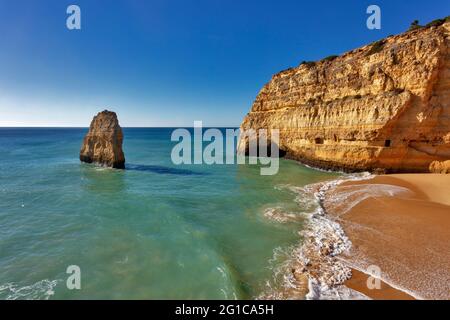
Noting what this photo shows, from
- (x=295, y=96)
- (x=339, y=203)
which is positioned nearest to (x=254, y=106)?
(x=295, y=96)

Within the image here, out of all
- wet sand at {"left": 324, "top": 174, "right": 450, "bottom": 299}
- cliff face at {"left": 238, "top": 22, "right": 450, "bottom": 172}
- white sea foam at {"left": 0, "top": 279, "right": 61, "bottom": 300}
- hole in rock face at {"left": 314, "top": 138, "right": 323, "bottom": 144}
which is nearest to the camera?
white sea foam at {"left": 0, "top": 279, "right": 61, "bottom": 300}

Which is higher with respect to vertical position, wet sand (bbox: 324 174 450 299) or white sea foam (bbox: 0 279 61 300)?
wet sand (bbox: 324 174 450 299)

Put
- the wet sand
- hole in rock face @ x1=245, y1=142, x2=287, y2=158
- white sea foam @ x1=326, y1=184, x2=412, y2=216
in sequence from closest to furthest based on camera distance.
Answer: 1. the wet sand
2. white sea foam @ x1=326, y1=184, x2=412, y2=216
3. hole in rock face @ x1=245, y1=142, x2=287, y2=158

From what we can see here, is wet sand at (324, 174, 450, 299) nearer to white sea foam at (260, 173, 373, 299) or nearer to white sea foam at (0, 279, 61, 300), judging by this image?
white sea foam at (260, 173, 373, 299)

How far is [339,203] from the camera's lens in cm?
1248

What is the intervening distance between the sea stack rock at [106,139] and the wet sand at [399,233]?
18.9 metres

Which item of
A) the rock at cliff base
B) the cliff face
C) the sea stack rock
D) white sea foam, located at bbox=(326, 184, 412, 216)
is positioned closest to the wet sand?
white sea foam, located at bbox=(326, 184, 412, 216)

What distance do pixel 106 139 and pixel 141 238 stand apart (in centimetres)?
1682

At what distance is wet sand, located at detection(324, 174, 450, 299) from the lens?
6.06 metres

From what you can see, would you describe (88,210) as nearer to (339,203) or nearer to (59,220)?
(59,220)

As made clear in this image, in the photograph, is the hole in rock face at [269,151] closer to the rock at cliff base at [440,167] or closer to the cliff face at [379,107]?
the cliff face at [379,107]

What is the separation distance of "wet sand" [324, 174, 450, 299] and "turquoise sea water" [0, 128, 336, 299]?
7.17 ft

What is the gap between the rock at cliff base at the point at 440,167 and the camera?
56.6 feet
